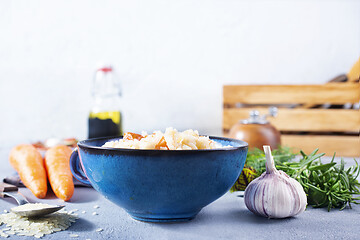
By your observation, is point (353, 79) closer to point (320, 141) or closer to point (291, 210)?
point (320, 141)

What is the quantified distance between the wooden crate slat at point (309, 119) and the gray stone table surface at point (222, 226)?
1226 millimetres

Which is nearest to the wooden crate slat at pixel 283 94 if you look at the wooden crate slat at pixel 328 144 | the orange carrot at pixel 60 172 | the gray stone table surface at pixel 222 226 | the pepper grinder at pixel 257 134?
the wooden crate slat at pixel 328 144

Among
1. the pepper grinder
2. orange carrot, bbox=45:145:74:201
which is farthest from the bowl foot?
the pepper grinder

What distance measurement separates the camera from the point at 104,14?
88.5 inches

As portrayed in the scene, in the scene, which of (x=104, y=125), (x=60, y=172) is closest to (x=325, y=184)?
(x=60, y=172)

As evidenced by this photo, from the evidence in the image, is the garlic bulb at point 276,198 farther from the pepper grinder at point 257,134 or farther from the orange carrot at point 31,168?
the pepper grinder at point 257,134

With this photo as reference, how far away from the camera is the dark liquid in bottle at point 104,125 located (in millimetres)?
1737

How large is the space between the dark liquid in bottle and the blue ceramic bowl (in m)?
1.10

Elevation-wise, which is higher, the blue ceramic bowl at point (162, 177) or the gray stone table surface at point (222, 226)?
the blue ceramic bowl at point (162, 177)

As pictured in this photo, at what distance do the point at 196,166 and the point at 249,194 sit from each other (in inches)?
6.1

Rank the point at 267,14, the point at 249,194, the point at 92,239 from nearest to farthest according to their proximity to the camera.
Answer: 1. the point at 92,239
2. the point at 249,194
3. the point at 267,14

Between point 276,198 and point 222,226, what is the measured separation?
109 mm

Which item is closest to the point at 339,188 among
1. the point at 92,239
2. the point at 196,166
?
the point at 196,166

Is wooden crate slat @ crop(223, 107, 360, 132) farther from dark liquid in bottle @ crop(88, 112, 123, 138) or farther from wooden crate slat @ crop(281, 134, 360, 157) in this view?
dark liquid in bottle @ crop(88, 112, 123, 138)
